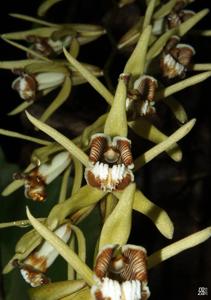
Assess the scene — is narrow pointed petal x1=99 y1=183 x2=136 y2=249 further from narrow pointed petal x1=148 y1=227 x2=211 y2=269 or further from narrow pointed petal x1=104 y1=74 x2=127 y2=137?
narrow pointed petal x1=104 y1=74 x2=127 y2=137

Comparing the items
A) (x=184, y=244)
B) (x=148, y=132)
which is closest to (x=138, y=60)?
(x=148, y=132)

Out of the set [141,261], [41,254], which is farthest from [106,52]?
[141,261]

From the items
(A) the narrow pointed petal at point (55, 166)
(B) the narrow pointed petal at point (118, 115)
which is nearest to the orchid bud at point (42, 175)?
(A) the narrow pointed petal at point (55, 166)

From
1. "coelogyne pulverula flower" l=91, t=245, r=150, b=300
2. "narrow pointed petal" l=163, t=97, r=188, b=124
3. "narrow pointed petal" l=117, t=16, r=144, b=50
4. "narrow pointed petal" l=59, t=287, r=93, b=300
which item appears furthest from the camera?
"narrow pointed petal" l=117, t=16, r=144, b=50

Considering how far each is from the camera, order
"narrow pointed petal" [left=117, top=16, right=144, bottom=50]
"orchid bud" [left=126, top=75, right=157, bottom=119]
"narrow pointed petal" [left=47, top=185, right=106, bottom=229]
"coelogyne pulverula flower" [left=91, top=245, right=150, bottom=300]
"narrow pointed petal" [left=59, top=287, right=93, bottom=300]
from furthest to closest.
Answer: "narrow pointed petal" [left=117, top=16, right=144, bottom=50], "orchid bud" [left=126, top=75, right=157, bottom=119], "narrow pointed petal" [left=47, top=185, right=106, bottom=229], "narrow pointed petal" [left=59, top=287, right=93, bottom=300], "coelogyne pulverula flower" [left=91, top=245, right=150, bottom=300]

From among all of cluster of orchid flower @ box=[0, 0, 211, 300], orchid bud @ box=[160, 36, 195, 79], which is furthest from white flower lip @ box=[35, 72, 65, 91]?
orchid bud @ box=[160, 36, 195, 79]

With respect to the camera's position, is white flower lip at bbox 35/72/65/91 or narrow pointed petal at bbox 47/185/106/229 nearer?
narrow pointed petal at bbox 47/185/106/229

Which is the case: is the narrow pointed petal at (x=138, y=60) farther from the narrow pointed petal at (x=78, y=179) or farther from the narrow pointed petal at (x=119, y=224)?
the narrow pointed petal at (x=119, y=224)

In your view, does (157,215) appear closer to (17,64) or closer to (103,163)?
(103,163)
